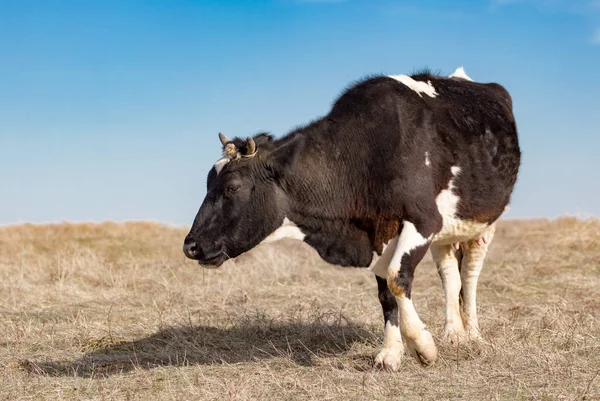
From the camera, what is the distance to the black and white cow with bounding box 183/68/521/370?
23.1 ft

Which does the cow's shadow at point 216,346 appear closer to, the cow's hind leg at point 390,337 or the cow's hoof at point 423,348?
the cow's hind leg at point 390,337

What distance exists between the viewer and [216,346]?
8.79 m

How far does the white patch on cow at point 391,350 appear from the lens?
7.30 meters

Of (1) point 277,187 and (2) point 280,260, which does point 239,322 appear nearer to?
(1) point 277,187

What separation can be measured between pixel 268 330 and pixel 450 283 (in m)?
2.23

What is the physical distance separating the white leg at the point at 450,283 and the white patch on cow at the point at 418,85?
6.34 feet

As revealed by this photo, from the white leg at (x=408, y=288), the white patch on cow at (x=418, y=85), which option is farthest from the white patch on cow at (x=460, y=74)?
the white leg at (x=408, y=288)

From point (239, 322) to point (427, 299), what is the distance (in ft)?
10.2

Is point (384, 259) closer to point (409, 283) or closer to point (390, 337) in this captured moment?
point (409, 283)

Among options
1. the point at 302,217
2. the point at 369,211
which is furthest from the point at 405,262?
the point at 302,217

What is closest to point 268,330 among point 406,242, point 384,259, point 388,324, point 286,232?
point 388,324

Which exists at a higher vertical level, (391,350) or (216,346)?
(391,350)

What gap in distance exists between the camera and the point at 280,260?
15820 millimetres

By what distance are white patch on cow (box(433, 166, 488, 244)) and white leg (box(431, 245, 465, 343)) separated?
4.13 feet
